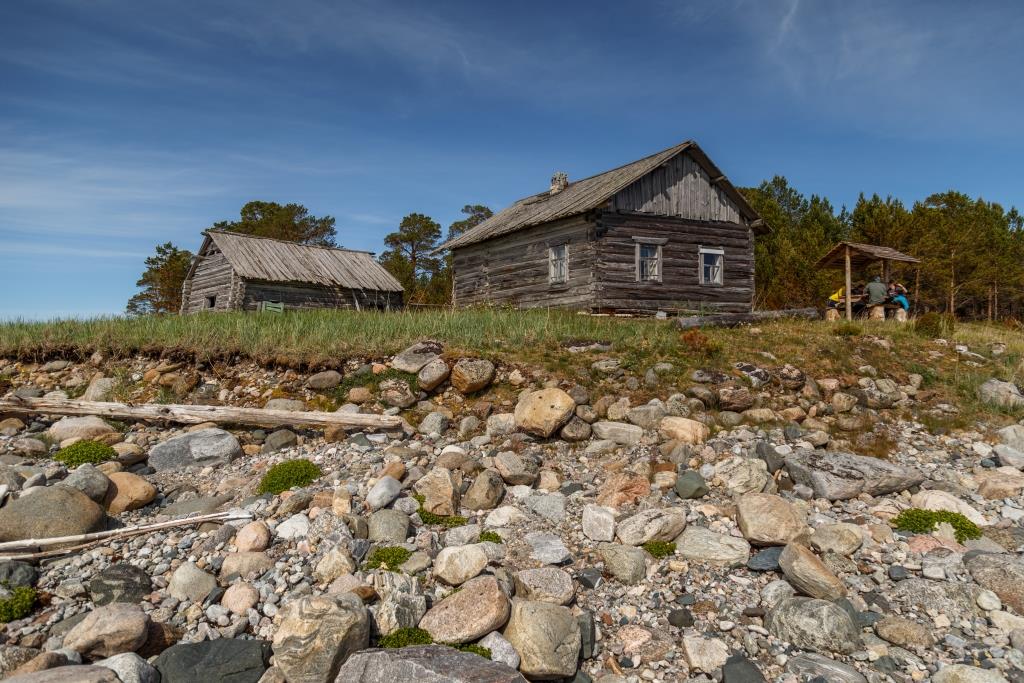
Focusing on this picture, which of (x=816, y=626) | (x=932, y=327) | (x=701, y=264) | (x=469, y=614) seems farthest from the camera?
(x=701, y=264)

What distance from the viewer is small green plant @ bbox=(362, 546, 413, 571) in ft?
18.8

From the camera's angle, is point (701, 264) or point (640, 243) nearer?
point (640, 243)

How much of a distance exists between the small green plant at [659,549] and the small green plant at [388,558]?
2.43 metres

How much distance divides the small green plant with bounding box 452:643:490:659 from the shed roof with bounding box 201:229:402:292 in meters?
22.8

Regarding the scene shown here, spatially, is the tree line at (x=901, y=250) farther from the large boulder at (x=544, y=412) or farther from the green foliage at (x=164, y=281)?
Answer: the large boulder at (x=544, y=412)

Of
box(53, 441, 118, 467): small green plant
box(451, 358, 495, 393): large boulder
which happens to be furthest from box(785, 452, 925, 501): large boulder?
box(53, 441, 118, 467): small green plant

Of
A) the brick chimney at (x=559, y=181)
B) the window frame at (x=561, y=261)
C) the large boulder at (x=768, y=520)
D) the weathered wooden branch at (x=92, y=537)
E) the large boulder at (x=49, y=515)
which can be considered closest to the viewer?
the weathered wooden branch at (x=92, y=537)

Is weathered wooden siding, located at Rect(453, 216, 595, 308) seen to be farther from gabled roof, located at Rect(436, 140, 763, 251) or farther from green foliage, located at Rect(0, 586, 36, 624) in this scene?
green foliage, located at Rect(0, 586, 36, 624)

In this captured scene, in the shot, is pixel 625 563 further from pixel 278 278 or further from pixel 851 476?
pixel 278 278

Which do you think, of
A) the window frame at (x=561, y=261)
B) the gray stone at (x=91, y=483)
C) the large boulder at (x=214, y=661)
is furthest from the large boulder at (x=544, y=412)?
the window frame at (x=561, y=261)

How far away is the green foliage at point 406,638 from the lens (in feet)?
15.8

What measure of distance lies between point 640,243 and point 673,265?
4.90 ft

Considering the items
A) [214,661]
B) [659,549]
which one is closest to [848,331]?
[659,549]

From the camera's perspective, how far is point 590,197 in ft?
64.5
